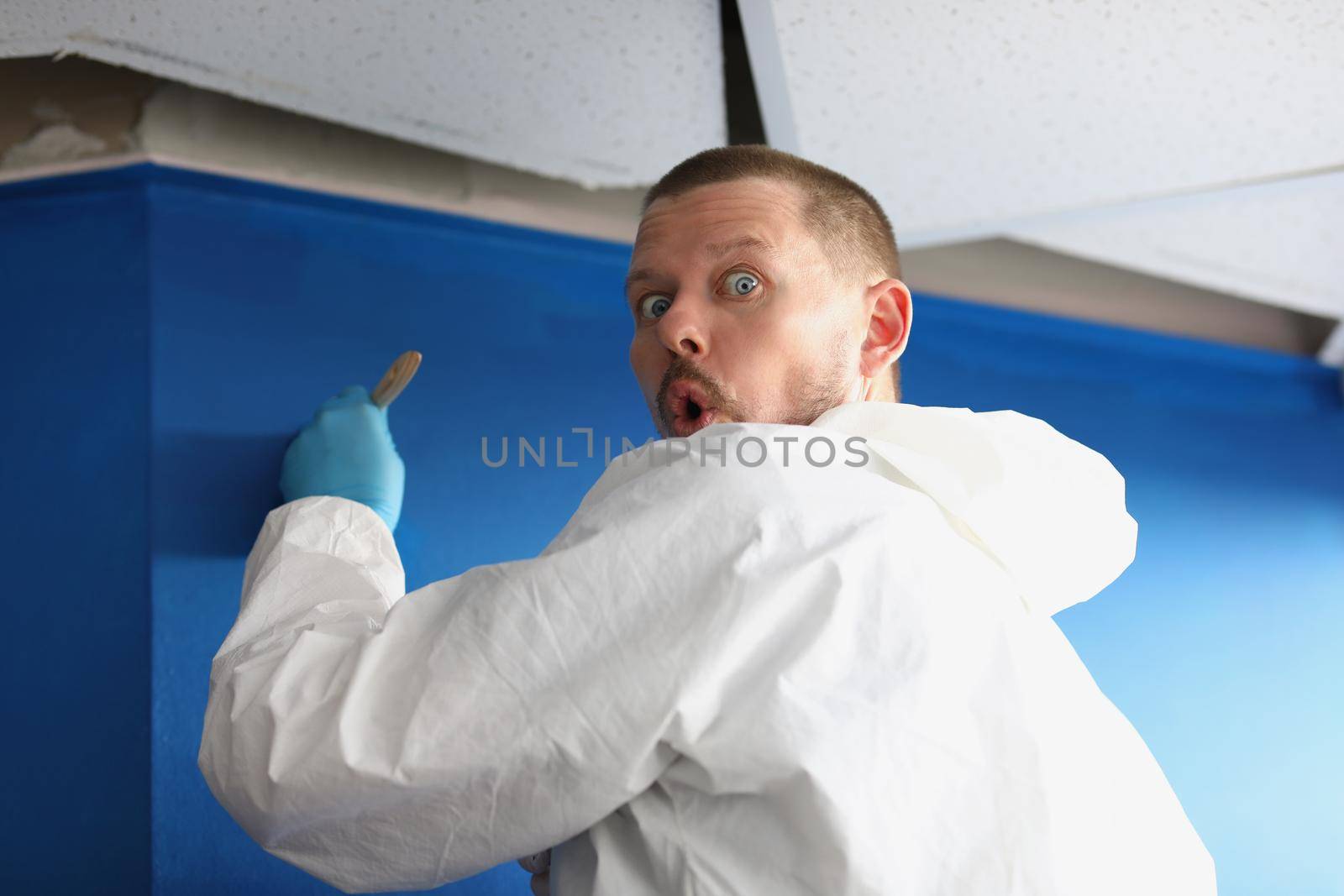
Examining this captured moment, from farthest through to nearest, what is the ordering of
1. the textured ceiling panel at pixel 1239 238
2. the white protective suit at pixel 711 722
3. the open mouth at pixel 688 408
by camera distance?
the textured ceiling panel at pixel 1239 238 < the open mouth at pixel 688 408 < the white protective suit at pixel 711 722

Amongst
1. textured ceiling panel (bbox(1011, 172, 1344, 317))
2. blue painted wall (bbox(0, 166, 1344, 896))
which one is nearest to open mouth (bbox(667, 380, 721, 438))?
blue painted wall (bbox(0, 166, 1344, 896))

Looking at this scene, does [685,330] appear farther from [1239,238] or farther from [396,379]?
[1239,238]

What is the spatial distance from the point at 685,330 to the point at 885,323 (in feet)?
0.74

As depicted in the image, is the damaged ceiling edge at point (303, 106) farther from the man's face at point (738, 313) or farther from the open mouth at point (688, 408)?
the open mouth at point (688, 408)

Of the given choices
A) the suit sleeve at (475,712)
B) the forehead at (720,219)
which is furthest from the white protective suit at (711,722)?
the forehead at (720,219)

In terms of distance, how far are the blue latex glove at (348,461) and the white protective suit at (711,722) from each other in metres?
0.35

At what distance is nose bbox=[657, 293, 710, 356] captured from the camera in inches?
43.0

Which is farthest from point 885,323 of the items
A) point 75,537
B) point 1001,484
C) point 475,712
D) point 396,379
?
point 75,537

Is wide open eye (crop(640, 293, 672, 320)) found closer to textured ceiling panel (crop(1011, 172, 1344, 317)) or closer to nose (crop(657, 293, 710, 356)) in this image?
nose (crop(657, 293, 710, 356))

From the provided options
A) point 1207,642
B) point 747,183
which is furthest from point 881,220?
point 1207,642

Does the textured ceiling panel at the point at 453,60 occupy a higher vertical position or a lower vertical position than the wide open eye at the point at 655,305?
higher

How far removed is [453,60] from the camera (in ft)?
4.23

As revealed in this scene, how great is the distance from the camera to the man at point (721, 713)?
76 cm

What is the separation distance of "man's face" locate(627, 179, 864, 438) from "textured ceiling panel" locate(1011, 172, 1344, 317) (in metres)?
0.65
